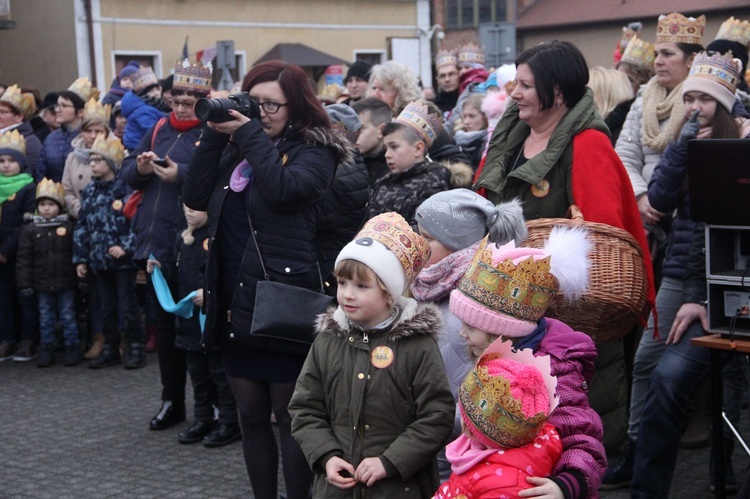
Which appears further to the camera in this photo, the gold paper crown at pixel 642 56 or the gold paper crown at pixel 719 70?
the gold paper crown at pixel 642 56

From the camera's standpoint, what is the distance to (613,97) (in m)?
7.02

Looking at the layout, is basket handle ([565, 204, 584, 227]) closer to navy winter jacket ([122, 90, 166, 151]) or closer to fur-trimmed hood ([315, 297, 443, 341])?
fur-trimmed hood ([315, 297, 443, 341])

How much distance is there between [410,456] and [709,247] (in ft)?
5.42

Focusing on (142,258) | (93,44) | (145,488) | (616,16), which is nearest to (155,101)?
(142,258)

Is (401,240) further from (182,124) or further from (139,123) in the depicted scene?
(139,123)

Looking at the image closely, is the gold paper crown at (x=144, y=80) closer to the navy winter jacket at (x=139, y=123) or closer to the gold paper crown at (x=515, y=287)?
the navy winter jacket at (x=139, y=123)

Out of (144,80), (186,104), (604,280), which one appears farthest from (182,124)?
(144,80)

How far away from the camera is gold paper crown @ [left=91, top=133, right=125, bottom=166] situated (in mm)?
8547

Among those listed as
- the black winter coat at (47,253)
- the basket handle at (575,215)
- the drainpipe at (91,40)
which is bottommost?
the black winter coat at (47,253)

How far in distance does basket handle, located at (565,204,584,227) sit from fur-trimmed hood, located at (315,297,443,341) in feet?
2.22

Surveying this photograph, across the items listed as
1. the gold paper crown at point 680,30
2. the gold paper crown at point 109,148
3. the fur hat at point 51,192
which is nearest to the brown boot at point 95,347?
the fur hat at point 51,192

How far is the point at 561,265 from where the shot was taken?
136 inches

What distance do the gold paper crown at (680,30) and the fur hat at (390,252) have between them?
3.26 m

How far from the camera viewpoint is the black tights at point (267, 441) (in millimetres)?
4672
